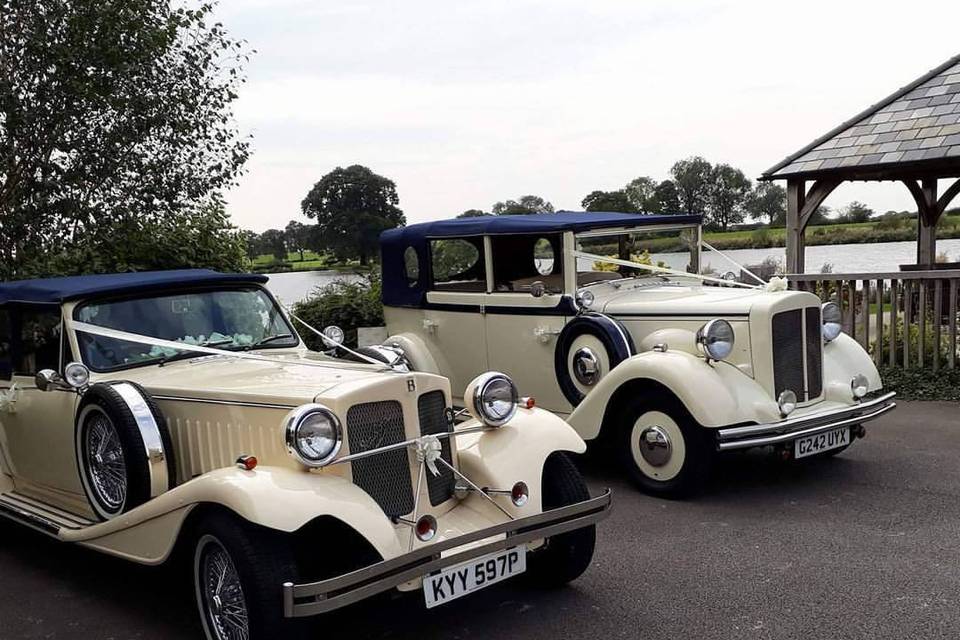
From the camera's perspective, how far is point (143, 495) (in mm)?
4020

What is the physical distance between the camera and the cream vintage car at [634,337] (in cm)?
566

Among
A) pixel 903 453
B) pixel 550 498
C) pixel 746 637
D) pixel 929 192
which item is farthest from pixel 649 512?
pixel 929 192

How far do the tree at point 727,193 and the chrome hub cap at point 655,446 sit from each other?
824cm

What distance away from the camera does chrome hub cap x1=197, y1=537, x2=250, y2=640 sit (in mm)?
3408

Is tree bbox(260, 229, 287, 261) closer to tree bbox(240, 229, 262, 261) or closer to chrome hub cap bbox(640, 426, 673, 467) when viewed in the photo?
tree bbox(240, 229, 262, 261)

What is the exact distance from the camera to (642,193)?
49.6 ft

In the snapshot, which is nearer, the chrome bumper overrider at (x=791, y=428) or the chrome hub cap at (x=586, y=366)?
the chrome bumper overrider at (x=791, y=428)

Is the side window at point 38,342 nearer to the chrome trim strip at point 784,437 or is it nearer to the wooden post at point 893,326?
the chrome trim strip at point 784,437

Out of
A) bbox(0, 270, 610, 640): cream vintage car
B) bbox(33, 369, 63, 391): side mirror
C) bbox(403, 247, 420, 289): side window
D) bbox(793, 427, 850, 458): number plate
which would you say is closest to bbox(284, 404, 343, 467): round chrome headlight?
bbox(0, 270, 610, 640): cream vintage car

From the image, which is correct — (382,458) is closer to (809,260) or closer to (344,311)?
(344,311)

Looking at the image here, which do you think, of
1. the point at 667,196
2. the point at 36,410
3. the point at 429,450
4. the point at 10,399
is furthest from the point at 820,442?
the point at 667,196

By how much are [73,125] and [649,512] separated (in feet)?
22.1

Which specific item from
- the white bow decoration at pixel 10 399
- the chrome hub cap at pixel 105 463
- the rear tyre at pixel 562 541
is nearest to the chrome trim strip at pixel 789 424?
the rear tyre at pixel 562 541

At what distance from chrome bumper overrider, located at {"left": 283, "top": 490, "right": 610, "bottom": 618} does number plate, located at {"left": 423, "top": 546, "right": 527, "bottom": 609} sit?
0.07 metres
